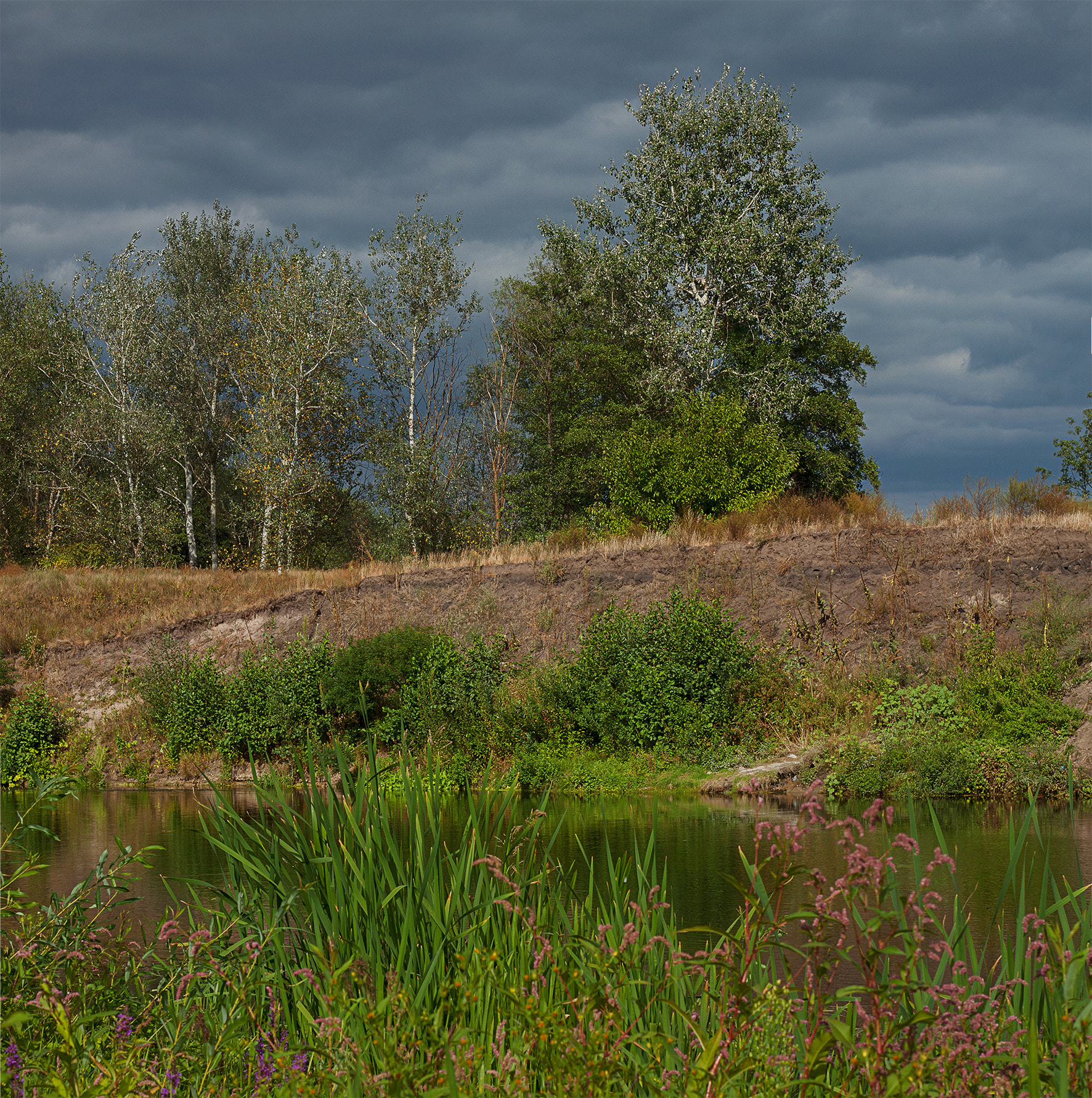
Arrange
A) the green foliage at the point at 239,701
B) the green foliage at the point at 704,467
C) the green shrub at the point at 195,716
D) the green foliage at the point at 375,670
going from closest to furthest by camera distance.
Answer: the green foliage at the point at 375,670, the green foliage at the point at 239,701, the green shrub at the point at 195,716, the green foliage at the point at 704,467

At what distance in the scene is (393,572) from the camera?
22.2 meters

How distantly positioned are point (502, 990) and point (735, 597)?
1692cm

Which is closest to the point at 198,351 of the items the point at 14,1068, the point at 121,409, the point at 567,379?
the point at 121,409

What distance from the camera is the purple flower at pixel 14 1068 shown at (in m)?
2.67

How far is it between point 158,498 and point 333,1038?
1420 inches

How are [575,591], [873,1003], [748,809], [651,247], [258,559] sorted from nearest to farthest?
[873,1003]
[748,809]
[575,591]
[651,247]
[258,559]

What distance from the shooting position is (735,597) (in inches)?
757

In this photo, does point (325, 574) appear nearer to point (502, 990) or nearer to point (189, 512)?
point (189, 512)

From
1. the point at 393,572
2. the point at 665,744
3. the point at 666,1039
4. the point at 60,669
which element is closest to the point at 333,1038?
the point at 666,1039

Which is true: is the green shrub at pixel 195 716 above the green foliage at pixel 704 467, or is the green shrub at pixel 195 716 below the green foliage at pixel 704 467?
below

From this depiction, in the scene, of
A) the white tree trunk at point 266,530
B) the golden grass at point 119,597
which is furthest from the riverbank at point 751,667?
the white tree trunk at point 266,530

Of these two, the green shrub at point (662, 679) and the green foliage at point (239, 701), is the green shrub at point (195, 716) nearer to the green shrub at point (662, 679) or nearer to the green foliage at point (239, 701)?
the green foliage at point (239, 701)

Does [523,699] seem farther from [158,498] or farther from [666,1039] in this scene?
[158,498]

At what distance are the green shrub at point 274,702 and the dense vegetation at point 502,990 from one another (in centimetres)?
1271
